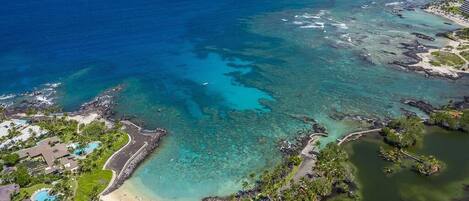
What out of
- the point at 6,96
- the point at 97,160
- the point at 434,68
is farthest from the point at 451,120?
the point at 6,96

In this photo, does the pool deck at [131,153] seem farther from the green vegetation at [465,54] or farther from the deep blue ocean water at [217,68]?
the green vegetation at [465,54]

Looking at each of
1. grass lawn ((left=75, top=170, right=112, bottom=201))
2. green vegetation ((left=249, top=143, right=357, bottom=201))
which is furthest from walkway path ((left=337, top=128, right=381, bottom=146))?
grass lawn ((left=75, top=170, right=112, bottom=201))

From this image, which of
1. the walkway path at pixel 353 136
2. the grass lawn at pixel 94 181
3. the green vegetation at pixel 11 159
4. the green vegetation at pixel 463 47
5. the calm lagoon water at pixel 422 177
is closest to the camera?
the calm lagoon water at pixel 422 177

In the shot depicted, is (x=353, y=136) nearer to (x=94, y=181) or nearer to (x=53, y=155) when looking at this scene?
(x=94, y=181)

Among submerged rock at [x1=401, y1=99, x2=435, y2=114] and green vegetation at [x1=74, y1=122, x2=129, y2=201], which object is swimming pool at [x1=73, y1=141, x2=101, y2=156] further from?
submerged rock at [x1=401, y1=99, x2=435, y2=114]

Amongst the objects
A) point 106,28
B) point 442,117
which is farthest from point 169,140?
point 106,28

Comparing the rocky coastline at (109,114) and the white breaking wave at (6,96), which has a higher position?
the white breaking wave at (6,96)

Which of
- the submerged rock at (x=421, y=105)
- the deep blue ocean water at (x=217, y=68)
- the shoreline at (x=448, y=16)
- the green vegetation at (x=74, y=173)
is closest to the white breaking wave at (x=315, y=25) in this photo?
the deep blue ocean water at (x=217, y=68)
